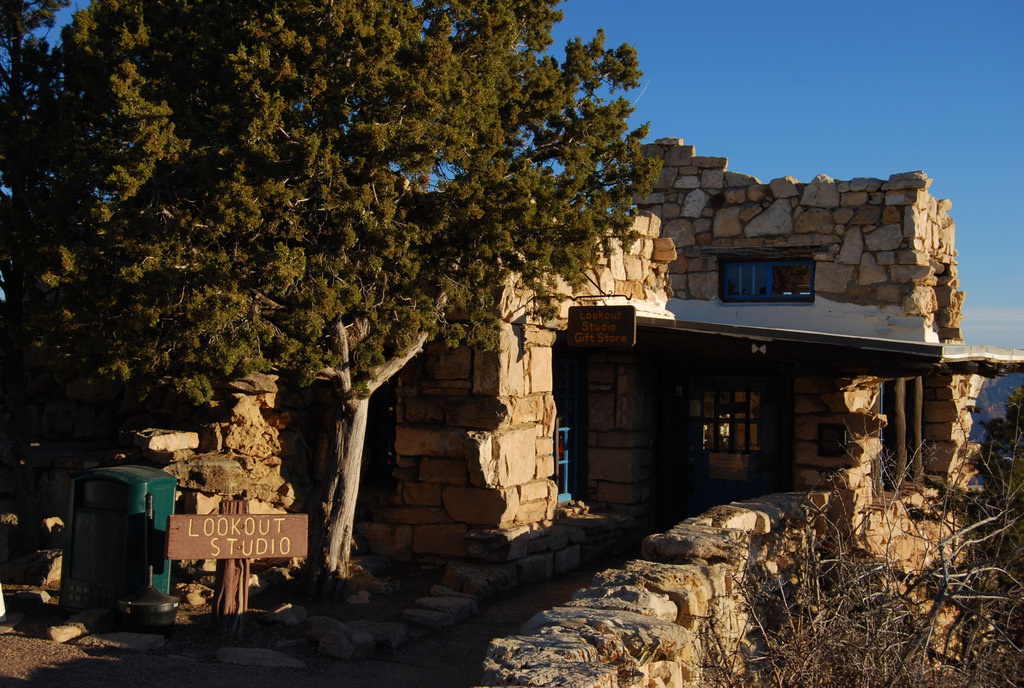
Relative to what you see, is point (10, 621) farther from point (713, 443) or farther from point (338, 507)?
point (713, 443)

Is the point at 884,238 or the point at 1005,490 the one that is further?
the point at 884,238

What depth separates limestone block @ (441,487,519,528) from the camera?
788cm

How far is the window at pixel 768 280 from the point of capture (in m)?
13.3

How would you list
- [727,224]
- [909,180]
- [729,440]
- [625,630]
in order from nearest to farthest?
[625,630]
[729,440]
[909,180]
[727,224]

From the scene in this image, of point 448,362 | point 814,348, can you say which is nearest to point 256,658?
point 448,362

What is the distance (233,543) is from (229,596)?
38 cm

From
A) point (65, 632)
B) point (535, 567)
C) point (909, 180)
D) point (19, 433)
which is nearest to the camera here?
point (65, 632)

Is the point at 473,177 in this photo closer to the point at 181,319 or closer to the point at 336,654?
the point at 181,319

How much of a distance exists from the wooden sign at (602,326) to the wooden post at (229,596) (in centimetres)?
350

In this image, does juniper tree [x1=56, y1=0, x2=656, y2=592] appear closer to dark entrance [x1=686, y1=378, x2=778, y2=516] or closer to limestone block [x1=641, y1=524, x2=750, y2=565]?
limestone block [x1=641, y1=524, x2=750, y2=565]

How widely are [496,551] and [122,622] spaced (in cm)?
308

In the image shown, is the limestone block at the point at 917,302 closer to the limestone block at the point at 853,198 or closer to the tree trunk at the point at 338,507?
the limestone block at the point at 853,198

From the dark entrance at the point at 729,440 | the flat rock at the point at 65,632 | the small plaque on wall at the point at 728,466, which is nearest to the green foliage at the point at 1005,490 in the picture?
the dark entrance at the point at 729,440

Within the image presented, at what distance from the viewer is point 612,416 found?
32.8ft
